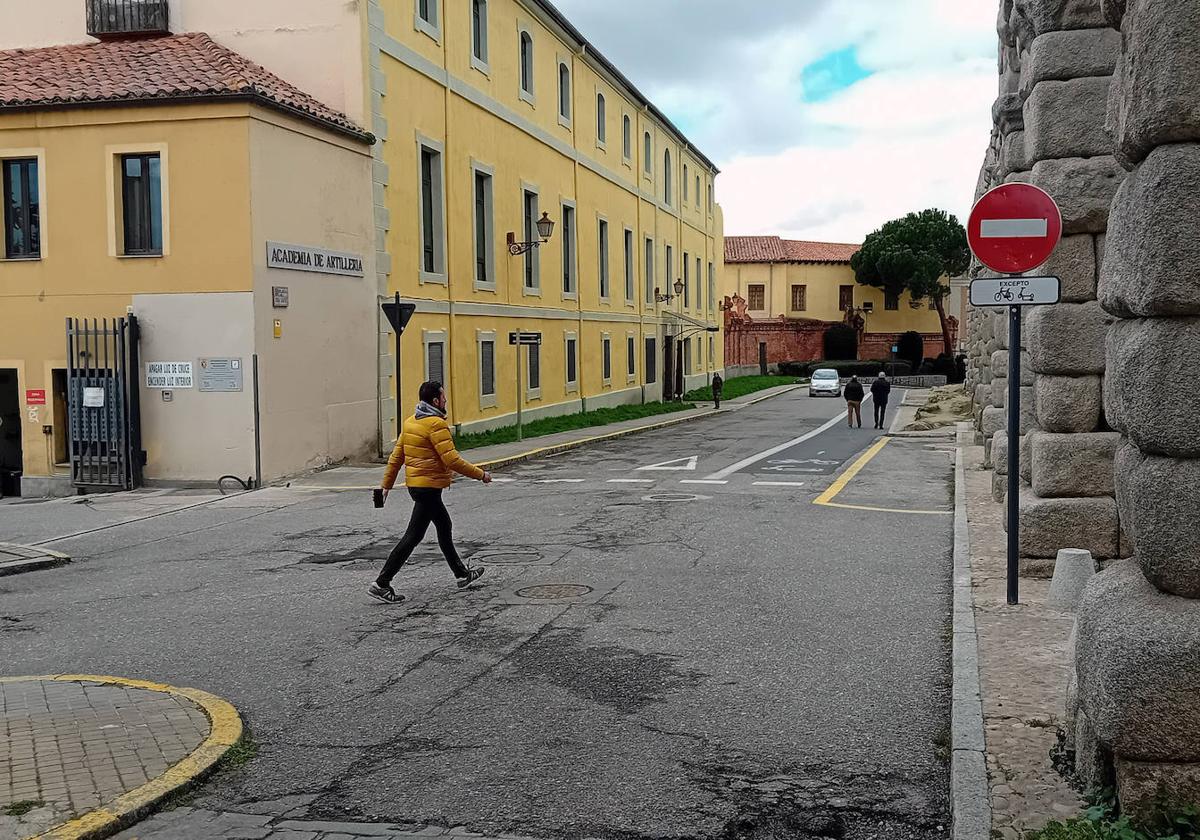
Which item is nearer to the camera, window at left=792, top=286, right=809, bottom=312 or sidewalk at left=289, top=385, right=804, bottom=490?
sidewalk at left=289, top=385, right=804, bottom=490

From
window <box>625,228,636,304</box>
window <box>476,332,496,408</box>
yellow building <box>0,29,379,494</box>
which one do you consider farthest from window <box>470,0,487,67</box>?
window <box>625,228,636,304</box>

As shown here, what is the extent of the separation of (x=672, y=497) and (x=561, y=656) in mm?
8543

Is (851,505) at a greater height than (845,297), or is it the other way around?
(845,297)

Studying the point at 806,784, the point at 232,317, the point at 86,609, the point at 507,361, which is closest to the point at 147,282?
the point at 232,317

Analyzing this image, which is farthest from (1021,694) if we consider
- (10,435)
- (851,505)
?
(10,435)

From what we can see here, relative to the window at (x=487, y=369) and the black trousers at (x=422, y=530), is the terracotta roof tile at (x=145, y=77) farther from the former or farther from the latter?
the black trousers at (x=422, y=530)

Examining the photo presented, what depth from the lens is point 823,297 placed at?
83562 mm

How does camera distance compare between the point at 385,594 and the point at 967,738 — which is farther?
the point at 385,594

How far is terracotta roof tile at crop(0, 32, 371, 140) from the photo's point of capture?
18.2 metres

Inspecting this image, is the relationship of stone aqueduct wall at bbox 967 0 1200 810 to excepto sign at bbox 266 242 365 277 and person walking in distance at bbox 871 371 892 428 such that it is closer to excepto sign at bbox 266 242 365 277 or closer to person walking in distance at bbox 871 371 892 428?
excepto sign at bbox 266 242 365 277

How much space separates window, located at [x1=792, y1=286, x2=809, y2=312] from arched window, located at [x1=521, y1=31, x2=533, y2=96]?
54.0 meters

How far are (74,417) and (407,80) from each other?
9.56 m

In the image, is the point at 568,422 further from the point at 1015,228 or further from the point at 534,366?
the point at 1015,228

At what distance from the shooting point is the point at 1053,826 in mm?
4367
